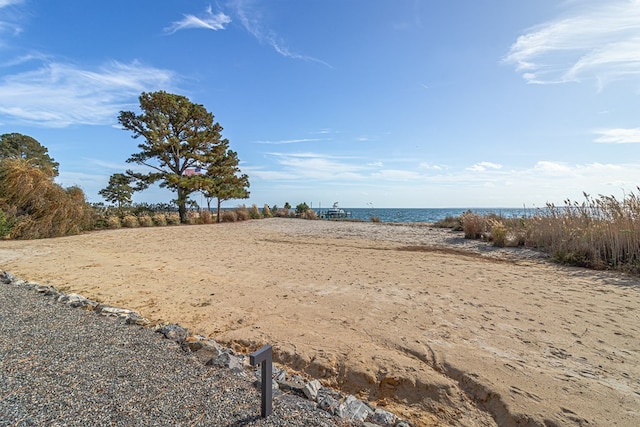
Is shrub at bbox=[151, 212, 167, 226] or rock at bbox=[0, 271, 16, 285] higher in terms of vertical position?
shrub at bbox=[151, 212, 167, 226]

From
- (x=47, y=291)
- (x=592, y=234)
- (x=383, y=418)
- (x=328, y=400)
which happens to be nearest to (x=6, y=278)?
(x=47, y=291)

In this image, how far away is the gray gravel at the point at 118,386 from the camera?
6.00ft

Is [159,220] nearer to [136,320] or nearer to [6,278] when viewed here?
[6,278]

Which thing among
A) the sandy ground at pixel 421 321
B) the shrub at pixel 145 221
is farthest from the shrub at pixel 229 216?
the sandy ground at pixel 421 321

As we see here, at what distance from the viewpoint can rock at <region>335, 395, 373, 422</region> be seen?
6.70ft

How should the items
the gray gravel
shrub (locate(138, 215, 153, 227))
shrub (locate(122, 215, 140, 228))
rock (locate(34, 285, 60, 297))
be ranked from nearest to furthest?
the gray gravel, rock (locate(34, 285, 60, 297)), shrub (locate(122, 215, 140, 228)), shrub (locate(138, 215, 153, 227))

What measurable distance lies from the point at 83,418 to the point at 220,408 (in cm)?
76

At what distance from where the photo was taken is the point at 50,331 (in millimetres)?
2947

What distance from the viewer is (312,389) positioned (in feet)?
7.49

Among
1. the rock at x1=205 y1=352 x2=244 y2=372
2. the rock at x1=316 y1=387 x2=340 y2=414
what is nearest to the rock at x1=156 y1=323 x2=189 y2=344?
the rock at x1=205 y1=352 x2=244 y2=372

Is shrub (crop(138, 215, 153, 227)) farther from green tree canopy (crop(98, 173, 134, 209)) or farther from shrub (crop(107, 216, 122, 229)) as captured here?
green tree canopy (crop(98, 173, 134, 209))

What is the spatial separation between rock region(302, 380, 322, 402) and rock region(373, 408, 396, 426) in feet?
1.43

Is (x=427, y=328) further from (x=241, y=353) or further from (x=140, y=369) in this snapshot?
(x=140, y=369)

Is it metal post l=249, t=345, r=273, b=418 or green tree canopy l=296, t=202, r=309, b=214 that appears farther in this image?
green tree canopy l=296, t=202, r=309, b=214
